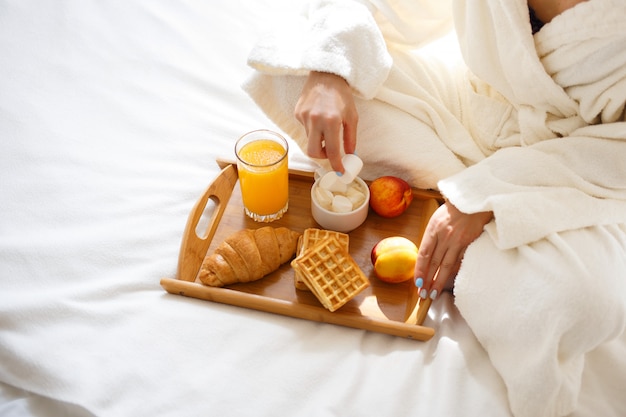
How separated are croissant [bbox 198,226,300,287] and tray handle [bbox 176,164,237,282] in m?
0.03

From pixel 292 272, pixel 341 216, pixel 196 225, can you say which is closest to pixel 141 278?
pixel 196 225

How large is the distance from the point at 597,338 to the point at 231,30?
3.99 ft

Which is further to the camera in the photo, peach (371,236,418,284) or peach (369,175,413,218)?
peach (369,175,413,218)

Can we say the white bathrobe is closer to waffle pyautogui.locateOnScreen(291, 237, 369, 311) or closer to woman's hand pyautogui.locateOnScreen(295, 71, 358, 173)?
woman's hand pyautogui.locateOnScreen(295, 71, 358, 173)

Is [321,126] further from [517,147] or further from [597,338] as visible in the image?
[597,338]

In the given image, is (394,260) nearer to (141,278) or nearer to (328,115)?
(328,115)

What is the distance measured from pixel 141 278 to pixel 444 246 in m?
0.59

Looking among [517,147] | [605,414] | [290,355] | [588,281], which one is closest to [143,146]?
[290,355]

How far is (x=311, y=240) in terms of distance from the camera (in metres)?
1.08

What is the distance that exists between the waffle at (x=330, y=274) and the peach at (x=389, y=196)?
0.18 m

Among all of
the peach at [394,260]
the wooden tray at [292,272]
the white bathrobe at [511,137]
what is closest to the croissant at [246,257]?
the wooden tray at [292,272]

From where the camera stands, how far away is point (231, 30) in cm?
159

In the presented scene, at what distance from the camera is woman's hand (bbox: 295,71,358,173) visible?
1050 millimetres

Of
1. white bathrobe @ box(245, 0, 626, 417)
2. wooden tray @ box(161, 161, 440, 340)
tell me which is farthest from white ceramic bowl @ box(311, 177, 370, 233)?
white bathrobe @ box(245, 0, 626, 417)
